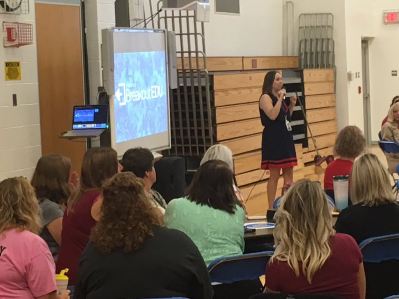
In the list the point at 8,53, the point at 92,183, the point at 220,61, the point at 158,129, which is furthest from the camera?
Result: the point at 220,61

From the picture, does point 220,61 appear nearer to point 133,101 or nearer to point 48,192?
point 133,101

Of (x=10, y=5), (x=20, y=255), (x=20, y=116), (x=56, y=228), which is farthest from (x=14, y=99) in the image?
(x=20, y=255)

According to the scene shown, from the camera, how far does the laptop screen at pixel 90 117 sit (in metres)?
6.65

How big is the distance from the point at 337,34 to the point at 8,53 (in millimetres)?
8012

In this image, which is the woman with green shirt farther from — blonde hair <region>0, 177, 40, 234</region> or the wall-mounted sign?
the wall-mounted sign

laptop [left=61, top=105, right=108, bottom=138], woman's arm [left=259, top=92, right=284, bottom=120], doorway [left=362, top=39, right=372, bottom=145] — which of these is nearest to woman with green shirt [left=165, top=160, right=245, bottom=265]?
laptop [left=61, top=105, right=108, bottom=138]

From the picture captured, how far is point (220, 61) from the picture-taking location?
420 inches

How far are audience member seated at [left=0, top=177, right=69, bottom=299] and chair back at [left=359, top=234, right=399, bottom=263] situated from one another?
1562 millimetres

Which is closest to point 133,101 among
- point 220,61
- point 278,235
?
point 220,61

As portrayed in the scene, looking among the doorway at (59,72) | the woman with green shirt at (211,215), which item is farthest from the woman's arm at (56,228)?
the doorway at (59,72)

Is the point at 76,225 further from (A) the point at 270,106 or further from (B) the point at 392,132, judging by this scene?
(B) the point at 392,132

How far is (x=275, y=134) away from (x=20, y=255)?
491cm

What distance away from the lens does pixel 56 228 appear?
4164 mm

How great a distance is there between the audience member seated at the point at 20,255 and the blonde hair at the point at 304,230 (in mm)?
1001
